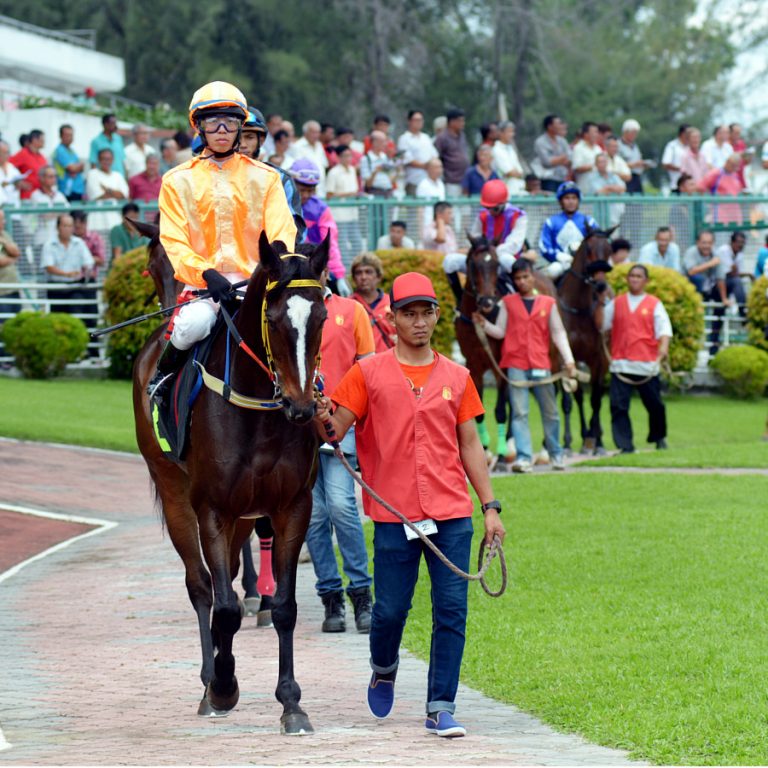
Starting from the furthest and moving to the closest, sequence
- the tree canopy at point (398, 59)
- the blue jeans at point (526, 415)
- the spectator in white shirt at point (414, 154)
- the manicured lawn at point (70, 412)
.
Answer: the tree canopy at point (398, 59) < the spectator in white shirt at point (414, 154) < the manicured lawn at point (70, 412) < the blue jeans at point (526, 415)

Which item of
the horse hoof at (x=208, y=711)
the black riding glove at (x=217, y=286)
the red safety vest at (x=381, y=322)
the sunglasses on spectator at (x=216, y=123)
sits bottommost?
the horse hoof at (x=208, y=711)

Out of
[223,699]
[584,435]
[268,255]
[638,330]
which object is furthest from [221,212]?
[584,435]

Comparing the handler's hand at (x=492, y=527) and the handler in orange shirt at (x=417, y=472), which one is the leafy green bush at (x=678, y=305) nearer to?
the handler in orange shirt at (x=417, y=472)

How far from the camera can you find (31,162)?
→ 23391 millimetres

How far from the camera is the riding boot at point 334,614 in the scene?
912 cm

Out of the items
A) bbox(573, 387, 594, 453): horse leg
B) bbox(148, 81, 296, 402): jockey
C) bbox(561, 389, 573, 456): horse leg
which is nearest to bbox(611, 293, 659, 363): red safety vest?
bbox(573, 387, 594, 453): horse leg

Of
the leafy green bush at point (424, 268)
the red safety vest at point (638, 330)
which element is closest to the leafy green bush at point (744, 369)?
the leafy green bush at point (424, 268)

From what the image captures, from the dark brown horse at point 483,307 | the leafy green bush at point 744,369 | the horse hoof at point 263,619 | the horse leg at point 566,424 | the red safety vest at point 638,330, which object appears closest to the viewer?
the horse hoof at point 263,619

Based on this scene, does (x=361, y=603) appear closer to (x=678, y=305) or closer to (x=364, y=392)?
(x=364, y=392)

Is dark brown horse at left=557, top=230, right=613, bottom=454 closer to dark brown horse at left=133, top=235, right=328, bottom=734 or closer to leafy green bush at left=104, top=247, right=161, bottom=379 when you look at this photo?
leafy green bush at left=104, top=247, right=161, bottom=379

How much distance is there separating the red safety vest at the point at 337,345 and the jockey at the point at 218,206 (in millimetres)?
1857

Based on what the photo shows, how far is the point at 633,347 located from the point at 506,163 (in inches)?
287

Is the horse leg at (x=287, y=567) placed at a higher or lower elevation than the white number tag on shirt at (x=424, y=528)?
lower

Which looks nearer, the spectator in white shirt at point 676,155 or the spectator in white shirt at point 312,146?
the spectator in white shirt at point 312,146
